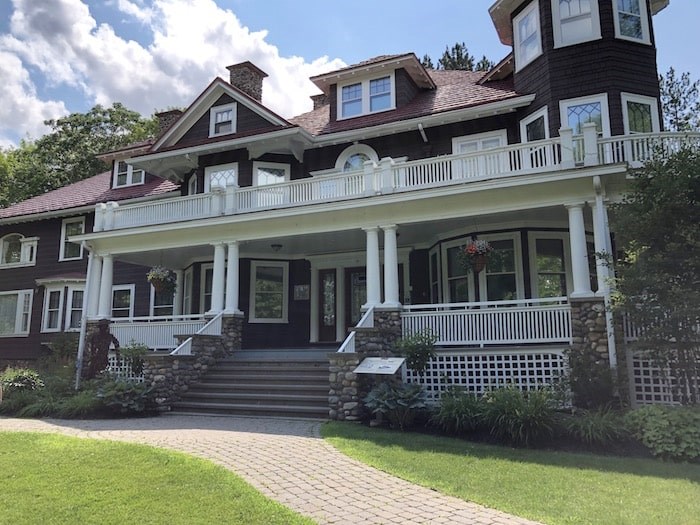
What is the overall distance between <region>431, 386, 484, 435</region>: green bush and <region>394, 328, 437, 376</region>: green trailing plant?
167 cm

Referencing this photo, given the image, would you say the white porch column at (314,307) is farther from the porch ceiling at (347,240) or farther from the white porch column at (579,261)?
the white porch column at (579,261)

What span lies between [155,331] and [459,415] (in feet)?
30.8

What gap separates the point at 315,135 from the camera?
16.5m

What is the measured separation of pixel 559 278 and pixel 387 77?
26.8 ft

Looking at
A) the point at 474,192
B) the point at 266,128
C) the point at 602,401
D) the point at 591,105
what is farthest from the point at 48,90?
the point at 602,401

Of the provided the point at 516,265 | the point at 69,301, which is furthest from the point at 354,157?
the point at 69,301

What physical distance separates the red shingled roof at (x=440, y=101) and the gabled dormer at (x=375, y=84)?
0.92 ft

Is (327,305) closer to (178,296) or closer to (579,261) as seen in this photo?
(178,296)

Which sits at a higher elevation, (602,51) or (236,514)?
(602,51)

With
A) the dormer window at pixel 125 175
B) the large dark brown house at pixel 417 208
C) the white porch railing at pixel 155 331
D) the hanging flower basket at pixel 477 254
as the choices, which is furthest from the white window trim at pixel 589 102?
the dormer window at pixel 125 175

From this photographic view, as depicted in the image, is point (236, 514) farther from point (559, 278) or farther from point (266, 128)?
point (266, 128)

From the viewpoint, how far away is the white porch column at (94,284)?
52.3 feet

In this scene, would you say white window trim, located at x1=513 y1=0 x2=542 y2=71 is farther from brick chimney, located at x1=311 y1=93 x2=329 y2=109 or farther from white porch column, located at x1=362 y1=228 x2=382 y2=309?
brick chimney, located at x1=311 y1=93 x2=329 y2=109

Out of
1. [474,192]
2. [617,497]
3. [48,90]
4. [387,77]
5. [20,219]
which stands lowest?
[617,497]
